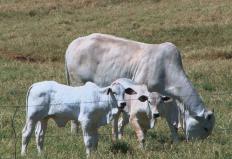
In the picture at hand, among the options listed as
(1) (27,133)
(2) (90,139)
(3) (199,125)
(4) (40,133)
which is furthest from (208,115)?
(1) (27,133)

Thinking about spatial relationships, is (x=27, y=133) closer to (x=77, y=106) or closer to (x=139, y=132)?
(x=77, y=106)

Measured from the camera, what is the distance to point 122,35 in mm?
30453

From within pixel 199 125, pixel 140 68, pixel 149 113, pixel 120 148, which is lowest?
pixel 120 148

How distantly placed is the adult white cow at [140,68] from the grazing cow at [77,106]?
2339mm

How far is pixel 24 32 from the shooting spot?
31938mm

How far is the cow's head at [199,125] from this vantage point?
37.5ft

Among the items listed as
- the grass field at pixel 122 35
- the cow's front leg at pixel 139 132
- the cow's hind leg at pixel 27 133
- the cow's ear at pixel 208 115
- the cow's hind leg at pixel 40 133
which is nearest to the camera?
the cow's hind leg at pixel 27 133

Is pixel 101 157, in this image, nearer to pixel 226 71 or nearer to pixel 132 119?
pixel 132 119

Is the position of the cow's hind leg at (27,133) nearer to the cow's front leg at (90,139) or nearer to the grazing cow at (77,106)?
the grazing cow at (77,106)

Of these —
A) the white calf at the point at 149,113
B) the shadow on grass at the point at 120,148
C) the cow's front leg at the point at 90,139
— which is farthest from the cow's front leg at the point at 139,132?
the cow's front leg at the point at 90,139

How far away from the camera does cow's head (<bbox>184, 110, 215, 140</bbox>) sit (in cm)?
1142

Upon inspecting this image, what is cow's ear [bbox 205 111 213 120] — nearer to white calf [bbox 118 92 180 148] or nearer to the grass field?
the grass field

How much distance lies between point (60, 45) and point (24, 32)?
3.91m

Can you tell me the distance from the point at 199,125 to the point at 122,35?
62.7 feet
